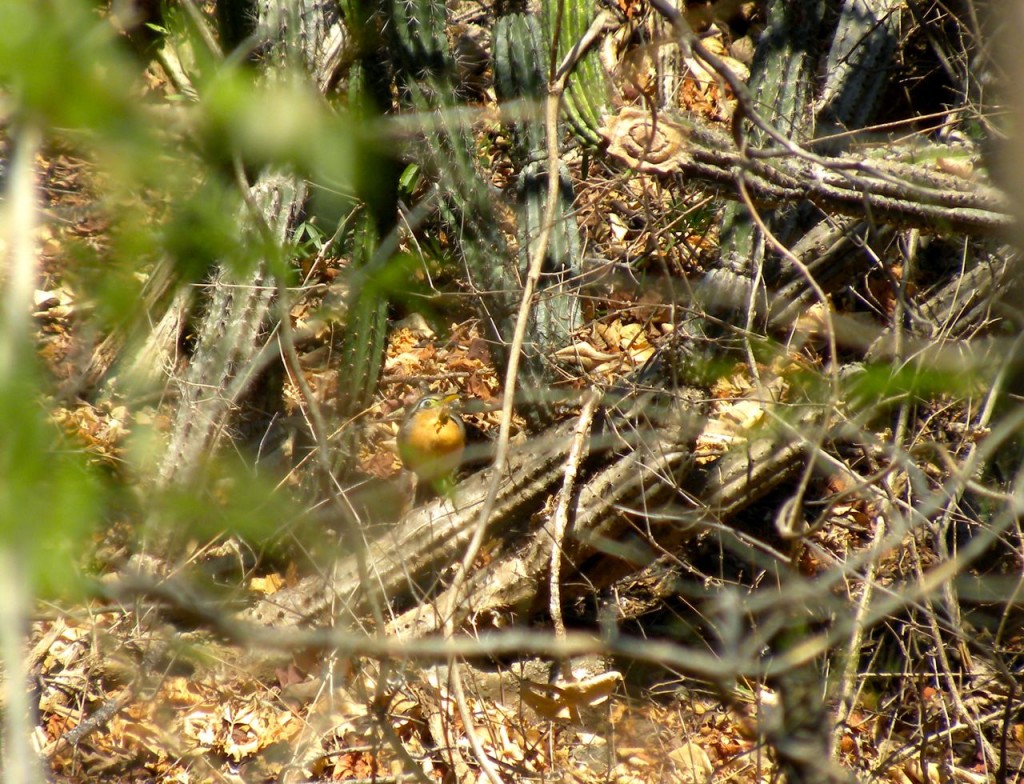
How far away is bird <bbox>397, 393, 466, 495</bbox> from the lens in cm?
465

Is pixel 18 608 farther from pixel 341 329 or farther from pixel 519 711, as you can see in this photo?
pixel 341 329

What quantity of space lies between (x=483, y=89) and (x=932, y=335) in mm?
3261

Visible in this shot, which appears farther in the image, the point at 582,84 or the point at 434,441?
Result: the point at 434,441

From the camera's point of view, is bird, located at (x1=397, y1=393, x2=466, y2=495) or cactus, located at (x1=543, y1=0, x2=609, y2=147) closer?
cactus, located at (x1=543, y1=0, x2=609, y2=147)

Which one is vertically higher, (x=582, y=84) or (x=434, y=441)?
(x=582, y=84)

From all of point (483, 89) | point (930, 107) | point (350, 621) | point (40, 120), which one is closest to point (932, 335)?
point (930, 107)

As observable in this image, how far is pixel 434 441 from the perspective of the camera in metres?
4.71

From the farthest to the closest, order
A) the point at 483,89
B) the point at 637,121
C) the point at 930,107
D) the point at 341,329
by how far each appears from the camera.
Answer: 1. the point at 483,89
2. the point at 930,107
3. the point at 341,329
4. the point at 637,121

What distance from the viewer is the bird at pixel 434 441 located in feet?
15.3

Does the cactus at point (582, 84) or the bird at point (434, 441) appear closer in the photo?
the cactus at point (582, 84)

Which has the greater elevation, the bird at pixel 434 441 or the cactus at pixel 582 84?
the cactus at pixel 582 84

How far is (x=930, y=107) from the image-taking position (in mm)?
5254

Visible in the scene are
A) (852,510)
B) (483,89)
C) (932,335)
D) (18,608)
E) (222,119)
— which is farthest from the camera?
(483,89)

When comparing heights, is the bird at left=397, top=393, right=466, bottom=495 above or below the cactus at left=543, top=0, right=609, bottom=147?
below
